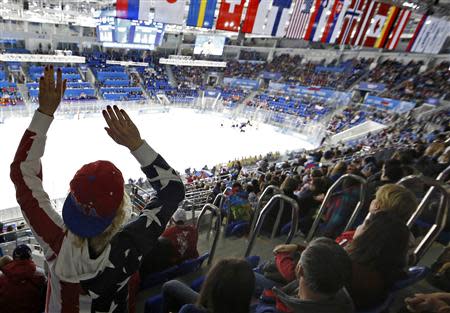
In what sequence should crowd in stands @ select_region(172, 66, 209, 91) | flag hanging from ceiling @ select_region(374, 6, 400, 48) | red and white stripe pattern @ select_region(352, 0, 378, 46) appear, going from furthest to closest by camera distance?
crowd in stands @ select_region(172, 66, 209, 91), flag hanging from ceiling @ select_region(374, 6, 400, 48), red and white stripe pattern @ select_region(352, 0, 378, 46)

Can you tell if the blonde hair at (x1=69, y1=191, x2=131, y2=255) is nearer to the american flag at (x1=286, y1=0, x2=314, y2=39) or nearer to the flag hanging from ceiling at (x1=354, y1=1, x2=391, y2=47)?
the american flag at (x1=286, y1=0, x2=314, y2=39)

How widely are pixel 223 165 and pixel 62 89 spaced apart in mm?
13315

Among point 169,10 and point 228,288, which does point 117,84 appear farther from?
point 228,288

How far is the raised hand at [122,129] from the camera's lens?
1.21 metres

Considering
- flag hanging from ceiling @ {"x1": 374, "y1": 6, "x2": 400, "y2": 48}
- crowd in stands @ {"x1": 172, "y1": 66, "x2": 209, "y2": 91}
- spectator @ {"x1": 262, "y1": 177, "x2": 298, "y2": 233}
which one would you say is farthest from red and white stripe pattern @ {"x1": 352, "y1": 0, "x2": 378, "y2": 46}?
crowd in stands @ {"x1": 172, "y1": 66, "x2": 209, "y2": 91}

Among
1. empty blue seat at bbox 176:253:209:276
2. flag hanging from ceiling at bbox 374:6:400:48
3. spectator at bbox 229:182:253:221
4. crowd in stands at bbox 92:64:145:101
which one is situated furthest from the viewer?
crowd in stands at bbox 92:64:145:101

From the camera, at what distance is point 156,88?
2956 centimetres

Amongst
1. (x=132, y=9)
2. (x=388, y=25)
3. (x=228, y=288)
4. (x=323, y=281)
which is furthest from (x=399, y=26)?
(x=228, y=288)

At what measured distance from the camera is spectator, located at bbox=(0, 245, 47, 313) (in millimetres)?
1821

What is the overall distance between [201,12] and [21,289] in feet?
A: 21.8

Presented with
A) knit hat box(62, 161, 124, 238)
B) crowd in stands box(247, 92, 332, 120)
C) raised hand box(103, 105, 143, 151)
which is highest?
raised hand box(103, 105, 143, 151)

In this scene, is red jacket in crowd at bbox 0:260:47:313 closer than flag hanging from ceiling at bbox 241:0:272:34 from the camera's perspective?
Yes

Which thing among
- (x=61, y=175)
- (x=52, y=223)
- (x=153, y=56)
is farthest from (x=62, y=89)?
(x=153, y=56)

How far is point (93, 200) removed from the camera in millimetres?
1035
